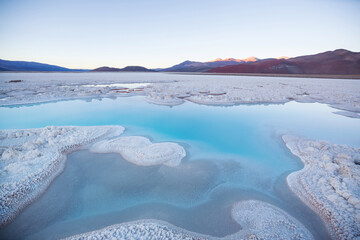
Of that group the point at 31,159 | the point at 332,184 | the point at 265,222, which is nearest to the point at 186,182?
the point at 265,222

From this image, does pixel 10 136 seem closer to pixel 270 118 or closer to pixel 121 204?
pixel 121 204

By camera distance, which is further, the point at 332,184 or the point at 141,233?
the point at 332,184

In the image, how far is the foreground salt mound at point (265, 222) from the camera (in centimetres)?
201

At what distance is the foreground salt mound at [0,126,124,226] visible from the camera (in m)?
2.49

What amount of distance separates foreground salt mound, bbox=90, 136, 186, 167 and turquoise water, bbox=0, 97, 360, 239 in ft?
0.60

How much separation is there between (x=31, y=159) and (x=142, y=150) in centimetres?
215

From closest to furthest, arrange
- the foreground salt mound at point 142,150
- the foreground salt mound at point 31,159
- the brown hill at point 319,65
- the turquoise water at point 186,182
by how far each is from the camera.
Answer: the turquoise water at point 186,182 < the foreground salt mound at point 31,159 < the foreground salt mound at point 142,150 < the brown hill at point 319,65

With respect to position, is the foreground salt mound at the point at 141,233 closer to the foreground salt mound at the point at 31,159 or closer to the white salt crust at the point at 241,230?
the white salt crust at the point at 241,230

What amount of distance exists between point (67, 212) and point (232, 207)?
235cm

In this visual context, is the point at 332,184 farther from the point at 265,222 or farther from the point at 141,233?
the point at 141,233

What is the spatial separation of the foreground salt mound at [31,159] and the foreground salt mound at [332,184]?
4200 mm

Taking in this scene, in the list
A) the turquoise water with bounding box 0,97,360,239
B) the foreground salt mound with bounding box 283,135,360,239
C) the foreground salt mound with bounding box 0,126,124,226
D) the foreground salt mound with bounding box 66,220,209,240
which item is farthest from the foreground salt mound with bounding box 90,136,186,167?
the foreground salt mound with bounding box 283,135,360,239

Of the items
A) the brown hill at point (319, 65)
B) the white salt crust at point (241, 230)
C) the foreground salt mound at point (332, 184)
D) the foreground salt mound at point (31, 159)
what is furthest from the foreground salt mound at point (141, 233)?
the brown hill at point (319, 65)

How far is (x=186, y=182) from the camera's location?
9.90ft
